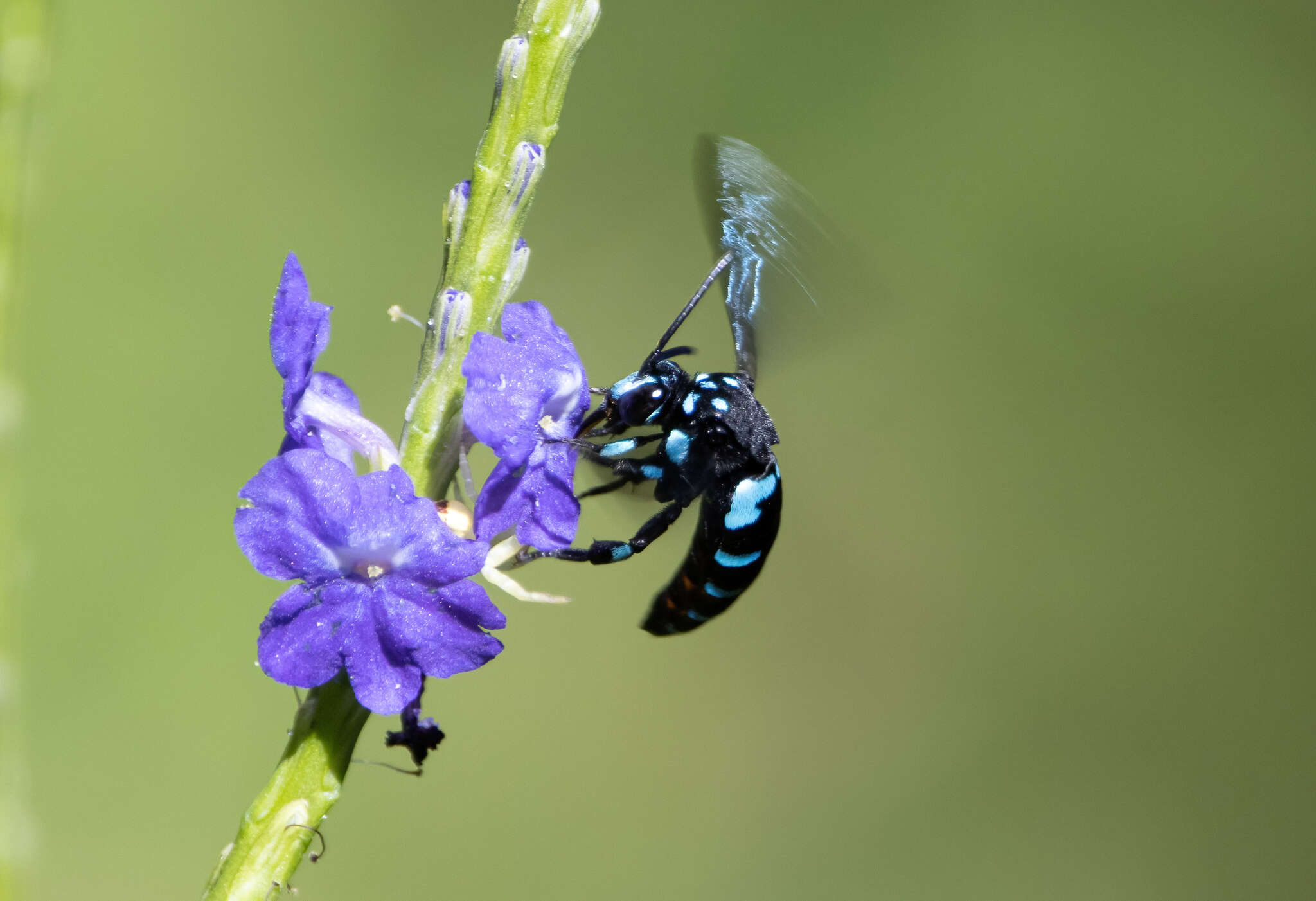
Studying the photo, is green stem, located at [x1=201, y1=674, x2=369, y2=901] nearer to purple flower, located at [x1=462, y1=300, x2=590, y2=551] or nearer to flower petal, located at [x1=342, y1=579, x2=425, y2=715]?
flower petal, located at [x1=342, y1=579, x2=425, y2=715]

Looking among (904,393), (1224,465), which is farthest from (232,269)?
(1224,465)

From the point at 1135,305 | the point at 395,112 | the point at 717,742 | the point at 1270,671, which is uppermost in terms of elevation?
the point at 1135,305

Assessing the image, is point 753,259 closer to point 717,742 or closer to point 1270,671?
point 717,742

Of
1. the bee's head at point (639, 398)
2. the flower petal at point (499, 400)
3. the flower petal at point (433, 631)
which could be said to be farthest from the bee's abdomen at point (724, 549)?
the flower petal at point (433, 631)

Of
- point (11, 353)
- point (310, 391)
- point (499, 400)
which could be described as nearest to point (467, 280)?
point (499, 400)

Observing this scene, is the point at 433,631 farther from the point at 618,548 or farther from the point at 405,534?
the point at 618,548
